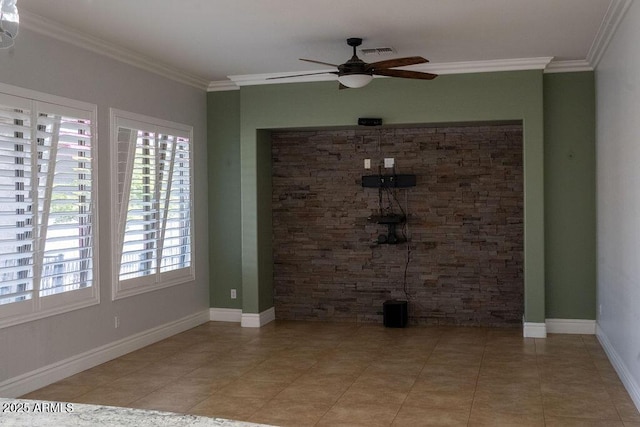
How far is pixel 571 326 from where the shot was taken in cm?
782

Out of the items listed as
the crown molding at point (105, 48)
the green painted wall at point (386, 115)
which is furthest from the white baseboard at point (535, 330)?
the crown molding at point (105, 48)

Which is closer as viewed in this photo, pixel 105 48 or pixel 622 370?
pixel 622 370

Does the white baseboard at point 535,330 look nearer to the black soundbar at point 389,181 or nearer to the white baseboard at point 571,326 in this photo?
the white baseboard at point 571,326

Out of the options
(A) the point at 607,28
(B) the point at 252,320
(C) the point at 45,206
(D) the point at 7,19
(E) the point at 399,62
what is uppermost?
(A) the point at 607,28

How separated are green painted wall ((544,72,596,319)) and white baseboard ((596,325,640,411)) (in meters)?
0.64

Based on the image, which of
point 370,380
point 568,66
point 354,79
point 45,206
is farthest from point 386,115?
point 45,206

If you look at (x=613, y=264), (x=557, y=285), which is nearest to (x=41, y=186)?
(x=613, y=264)

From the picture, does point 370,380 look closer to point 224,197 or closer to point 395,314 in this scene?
point 395,314

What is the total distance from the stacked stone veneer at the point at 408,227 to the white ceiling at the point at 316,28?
129cm

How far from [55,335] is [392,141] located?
14.8 ft

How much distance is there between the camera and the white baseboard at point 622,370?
509 centimetres

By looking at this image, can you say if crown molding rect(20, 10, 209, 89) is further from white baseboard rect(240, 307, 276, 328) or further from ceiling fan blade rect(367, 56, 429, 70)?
white baseboard rect(240, 307, 276, 328)

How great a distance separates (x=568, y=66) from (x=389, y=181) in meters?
2.39

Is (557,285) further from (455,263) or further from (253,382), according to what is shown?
(253,382)
